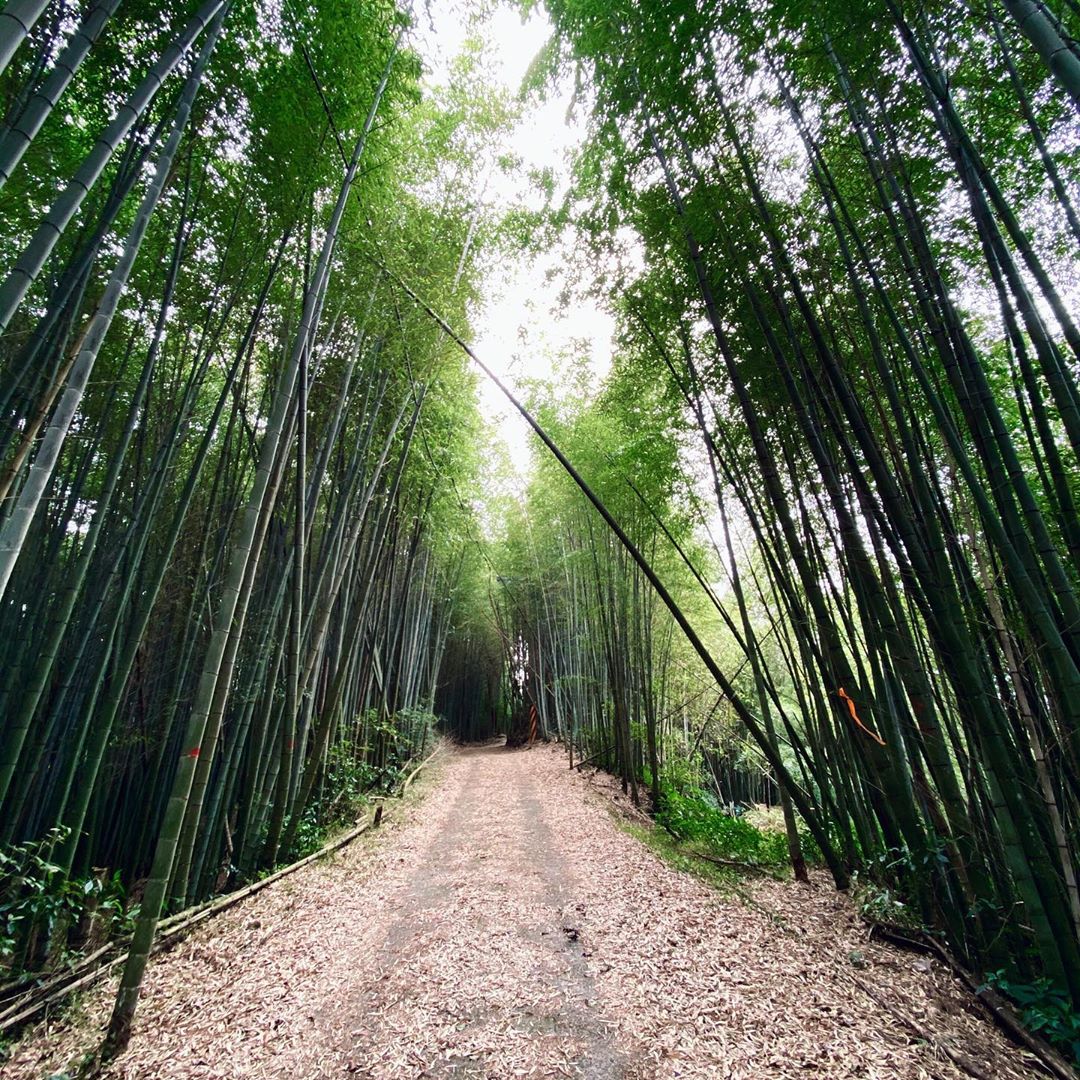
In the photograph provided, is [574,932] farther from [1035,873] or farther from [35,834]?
[35,834]

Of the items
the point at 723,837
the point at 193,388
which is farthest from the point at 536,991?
the point at 193,388

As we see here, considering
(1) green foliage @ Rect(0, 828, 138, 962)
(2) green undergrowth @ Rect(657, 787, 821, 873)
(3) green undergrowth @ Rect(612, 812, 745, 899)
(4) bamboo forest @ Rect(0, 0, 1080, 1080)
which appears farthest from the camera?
(2) green undergrowth @ Rect(657, 787, 821, 873)

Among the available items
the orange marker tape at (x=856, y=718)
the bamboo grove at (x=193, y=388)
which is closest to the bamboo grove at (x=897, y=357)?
the orange marker tape at (x=856, y=718)

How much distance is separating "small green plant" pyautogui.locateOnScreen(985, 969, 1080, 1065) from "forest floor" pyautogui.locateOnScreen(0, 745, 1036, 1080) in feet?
0.48

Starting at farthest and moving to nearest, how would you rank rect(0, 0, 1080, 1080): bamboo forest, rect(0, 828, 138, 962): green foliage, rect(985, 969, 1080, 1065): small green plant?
rect(0, 828, 138, 962): green foliage < rect(0, 0, 1080, 1080): bamboo forest < rect(985, 969, 1080, 1065): small green plant

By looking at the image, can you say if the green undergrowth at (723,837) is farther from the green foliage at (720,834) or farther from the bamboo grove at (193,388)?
the bamboo grove at (193,388)

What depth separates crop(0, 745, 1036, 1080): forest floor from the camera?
1.65 m

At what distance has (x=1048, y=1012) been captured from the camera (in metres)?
1.65

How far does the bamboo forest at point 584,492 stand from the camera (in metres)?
1.75

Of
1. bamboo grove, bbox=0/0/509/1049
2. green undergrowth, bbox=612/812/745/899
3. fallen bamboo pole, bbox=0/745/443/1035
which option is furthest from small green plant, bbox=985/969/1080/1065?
fallen bamboo pole, bbox=0/745/443/1035

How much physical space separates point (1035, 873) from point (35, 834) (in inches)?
211

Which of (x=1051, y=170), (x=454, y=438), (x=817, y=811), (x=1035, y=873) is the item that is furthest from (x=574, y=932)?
(x=454, y=438)

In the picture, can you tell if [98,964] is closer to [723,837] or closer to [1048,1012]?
[1048,1012]

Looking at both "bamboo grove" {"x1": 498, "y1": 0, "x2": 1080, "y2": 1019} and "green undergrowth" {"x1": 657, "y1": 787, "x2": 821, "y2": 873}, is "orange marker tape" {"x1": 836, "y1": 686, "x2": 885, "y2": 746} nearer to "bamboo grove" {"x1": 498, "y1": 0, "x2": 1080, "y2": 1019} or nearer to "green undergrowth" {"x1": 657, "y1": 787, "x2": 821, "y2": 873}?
"bamboo grove" {"x1": 498, "y1": 0, "x2": 1080, "y2": 1019}
